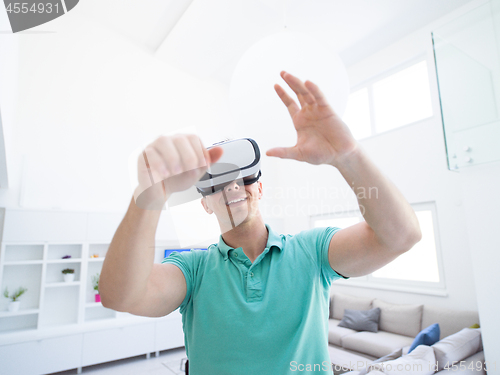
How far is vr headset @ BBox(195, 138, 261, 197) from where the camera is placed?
64 centimetres

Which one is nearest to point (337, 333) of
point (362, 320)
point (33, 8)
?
point (362, 320)

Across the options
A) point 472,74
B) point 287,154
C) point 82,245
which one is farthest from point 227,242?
point 82,245

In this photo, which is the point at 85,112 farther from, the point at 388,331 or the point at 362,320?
the point at 388,331

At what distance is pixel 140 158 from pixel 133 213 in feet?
0.41

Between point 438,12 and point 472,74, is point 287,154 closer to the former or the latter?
point 472,74

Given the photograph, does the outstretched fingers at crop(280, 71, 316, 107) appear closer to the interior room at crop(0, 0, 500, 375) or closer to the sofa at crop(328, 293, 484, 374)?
the interior room at crop(0, 0, 500, 375)

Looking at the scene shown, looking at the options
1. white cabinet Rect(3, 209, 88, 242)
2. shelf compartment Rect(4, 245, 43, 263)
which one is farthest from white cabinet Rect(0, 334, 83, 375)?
white cabinet Rect(3, 209, 88, 242)

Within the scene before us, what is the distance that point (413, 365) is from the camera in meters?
1.86

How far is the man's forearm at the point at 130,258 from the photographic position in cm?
58

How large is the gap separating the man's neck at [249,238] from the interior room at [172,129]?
1.59m

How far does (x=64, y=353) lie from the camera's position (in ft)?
11.2

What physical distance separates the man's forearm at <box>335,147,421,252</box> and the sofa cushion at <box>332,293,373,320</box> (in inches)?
156

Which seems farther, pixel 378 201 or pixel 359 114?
pixel 359 114

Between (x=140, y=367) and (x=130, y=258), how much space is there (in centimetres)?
382
